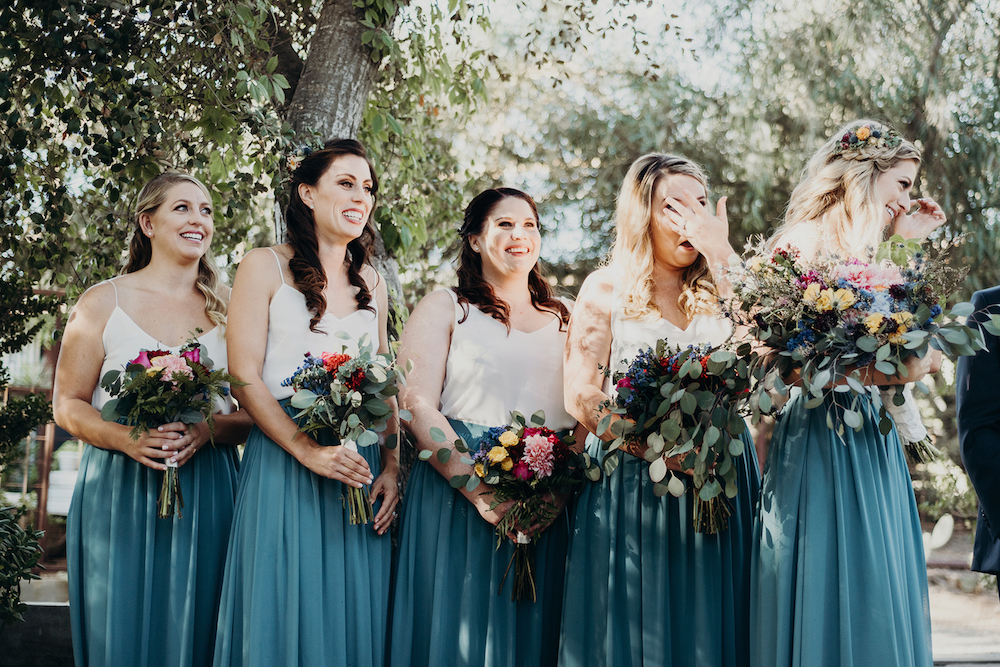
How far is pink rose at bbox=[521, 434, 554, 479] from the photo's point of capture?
2.96 meters

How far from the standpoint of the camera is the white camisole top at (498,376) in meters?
3.36

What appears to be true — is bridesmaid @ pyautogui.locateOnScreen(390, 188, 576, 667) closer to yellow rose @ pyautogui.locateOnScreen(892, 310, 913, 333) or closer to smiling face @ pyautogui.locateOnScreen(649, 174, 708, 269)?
smiling face @ pyautogui.locateOnScreen(649, 174, 708, 269)

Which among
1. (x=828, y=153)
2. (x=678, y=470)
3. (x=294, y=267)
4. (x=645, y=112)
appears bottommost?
(x=678, y=470)

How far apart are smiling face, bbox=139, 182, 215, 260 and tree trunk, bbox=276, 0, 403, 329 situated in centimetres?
64

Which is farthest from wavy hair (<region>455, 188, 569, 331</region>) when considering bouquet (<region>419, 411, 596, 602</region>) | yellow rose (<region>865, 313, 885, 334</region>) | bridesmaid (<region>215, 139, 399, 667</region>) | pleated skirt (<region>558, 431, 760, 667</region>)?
yellow rose (<region>865, 313, 885, 334</region>)

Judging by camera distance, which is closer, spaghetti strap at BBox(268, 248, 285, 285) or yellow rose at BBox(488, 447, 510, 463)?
yellow rose at BBox(488, 447, 510, 463)

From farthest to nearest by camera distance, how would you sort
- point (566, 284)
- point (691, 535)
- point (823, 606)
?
point (566, 284) < point (691, 535) < point (823, 606)

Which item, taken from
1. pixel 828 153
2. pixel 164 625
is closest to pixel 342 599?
pixel 164 625

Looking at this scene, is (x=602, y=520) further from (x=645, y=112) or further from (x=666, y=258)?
(x=645, y=112)

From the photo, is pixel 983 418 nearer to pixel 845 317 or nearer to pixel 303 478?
pixel 845 317

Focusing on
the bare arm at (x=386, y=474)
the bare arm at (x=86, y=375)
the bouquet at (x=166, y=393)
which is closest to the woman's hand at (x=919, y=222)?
the bare arm at (x=386, y=474)

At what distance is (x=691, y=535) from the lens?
2.90 meters

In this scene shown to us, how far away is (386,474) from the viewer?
130 inches

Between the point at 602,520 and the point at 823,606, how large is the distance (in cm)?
83
